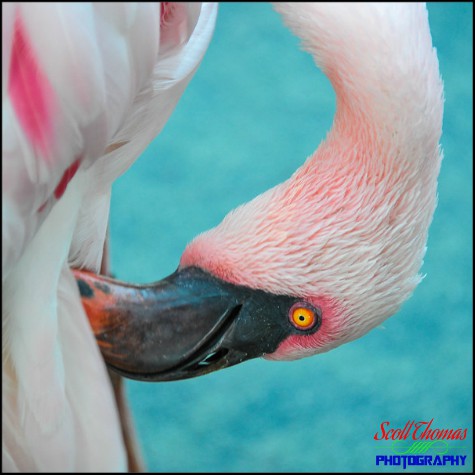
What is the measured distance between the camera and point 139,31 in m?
1.06

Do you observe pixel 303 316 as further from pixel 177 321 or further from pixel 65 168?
pixel 65 168

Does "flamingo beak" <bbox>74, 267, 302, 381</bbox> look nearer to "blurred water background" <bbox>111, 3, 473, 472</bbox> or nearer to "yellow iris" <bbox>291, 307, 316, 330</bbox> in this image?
"yellow iris" <bbox>291, 307, 316, 330</bbox>

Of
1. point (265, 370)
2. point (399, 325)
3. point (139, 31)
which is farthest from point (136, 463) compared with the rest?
point (139, 31)

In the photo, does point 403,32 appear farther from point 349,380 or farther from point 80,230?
point 349,380

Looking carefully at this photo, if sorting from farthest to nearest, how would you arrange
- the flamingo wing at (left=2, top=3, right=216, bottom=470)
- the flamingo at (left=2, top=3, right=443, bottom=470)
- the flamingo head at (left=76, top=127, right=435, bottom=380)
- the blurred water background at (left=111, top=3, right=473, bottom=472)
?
the blurred water background at (left=111, top=3, right=473, bottom=472), the flamingo head at (left=76, top=127, right=435, bottom=380), the flamingo at (left=2, top=3, right=443, bottom=470), the flamingo wing at (left=2, top=3, right=216, bottom=470)

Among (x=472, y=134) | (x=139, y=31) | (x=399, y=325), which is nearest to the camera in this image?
(x=139, y=31)

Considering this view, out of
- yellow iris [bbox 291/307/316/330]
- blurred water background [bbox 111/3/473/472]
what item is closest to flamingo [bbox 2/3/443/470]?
yellow iris [bbox 291/307/316/330]

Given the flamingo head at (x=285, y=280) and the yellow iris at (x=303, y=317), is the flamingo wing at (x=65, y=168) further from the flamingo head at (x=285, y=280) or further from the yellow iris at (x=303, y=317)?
the yellow iris at (x=303, y=317)

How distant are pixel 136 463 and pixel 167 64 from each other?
133 centimetres

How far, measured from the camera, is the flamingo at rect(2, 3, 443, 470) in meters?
1.21

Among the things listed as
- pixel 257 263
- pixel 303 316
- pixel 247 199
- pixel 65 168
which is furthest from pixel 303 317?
pixel 247 199

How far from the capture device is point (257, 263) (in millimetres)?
1412

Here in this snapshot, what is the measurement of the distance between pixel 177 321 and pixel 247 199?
216 centimetres

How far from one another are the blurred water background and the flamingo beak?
56.3 inches
